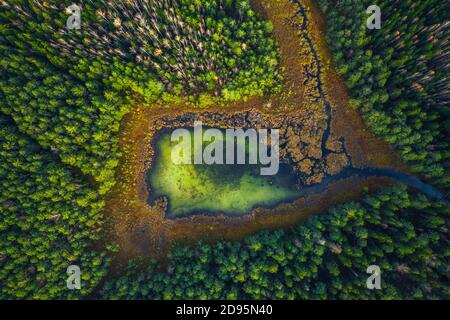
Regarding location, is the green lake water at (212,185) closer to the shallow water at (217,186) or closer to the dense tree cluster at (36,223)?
the shallow water at (217,186)

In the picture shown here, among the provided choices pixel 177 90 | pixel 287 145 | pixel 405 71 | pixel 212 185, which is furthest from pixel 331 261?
pixel 177 90

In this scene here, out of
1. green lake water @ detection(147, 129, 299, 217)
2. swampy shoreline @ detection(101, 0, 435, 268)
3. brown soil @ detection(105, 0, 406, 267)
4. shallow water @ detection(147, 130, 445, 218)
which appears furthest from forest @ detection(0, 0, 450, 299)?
green lake water @ detection(147, 129, 299, 217)

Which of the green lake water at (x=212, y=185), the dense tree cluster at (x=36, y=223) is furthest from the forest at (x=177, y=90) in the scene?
the green lake water at (x=212, y=185)

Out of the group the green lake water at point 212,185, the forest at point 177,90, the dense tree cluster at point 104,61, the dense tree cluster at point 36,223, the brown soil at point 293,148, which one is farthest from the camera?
the green lake water at point 212,185

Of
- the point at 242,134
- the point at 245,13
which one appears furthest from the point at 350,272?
the point at 245,13

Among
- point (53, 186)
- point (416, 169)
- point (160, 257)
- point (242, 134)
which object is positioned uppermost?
point (242, 134)

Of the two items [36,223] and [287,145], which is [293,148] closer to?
[287,145]
